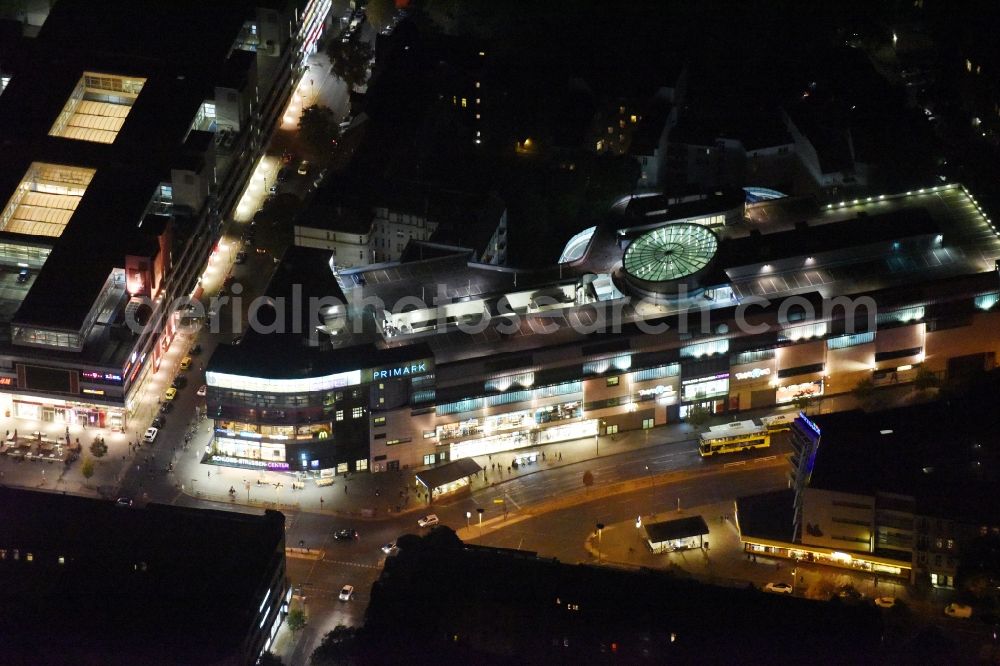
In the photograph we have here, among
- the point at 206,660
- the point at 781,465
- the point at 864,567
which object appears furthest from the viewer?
the point at 781,465

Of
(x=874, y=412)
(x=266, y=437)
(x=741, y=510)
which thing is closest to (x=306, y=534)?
(x=266, y=437)

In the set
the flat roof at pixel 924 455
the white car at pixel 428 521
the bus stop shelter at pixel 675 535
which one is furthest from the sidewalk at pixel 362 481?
the flat roof at pixel 924 455

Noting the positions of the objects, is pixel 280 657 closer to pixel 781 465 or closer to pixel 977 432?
pixel 781 465

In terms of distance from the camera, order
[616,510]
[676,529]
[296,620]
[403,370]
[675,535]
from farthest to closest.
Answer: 1. [403,370]
2. [616,510]
3. [676,529]
4. [675,535]
5. [296,620]

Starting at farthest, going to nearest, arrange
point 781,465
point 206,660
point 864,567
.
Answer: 1. point 781,465
2. point 864,567
3. point 206,660

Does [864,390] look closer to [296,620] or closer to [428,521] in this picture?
[428,521]

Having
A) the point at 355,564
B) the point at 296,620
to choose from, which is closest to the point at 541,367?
the point at 355,564

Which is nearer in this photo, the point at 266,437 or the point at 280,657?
the point at 280,657
